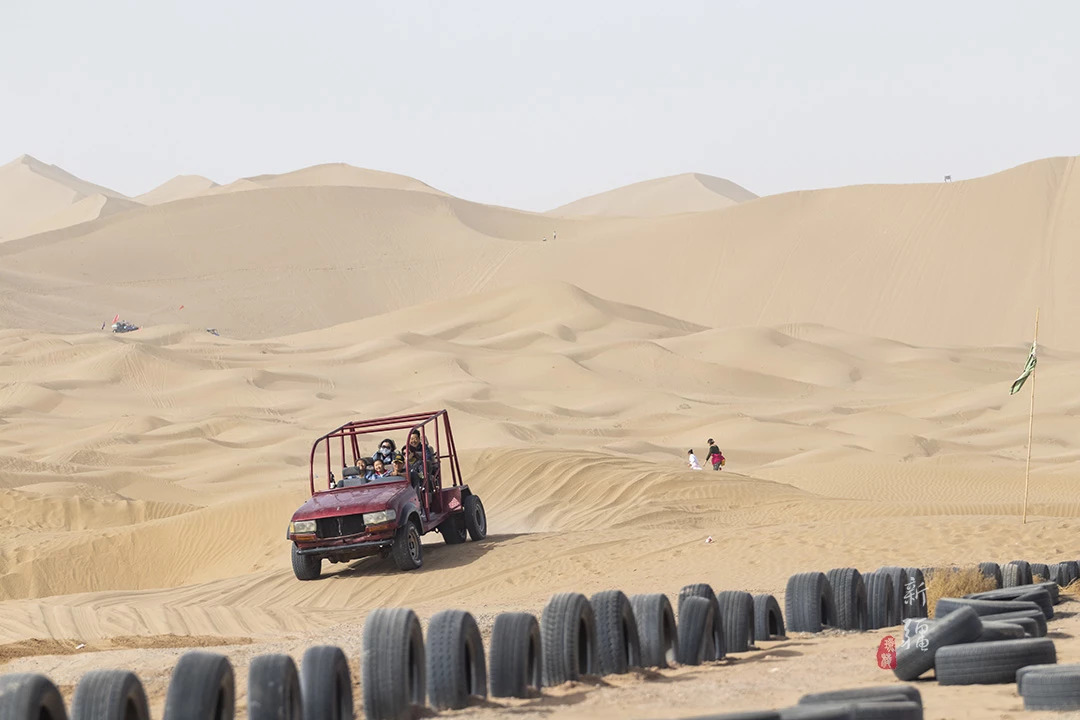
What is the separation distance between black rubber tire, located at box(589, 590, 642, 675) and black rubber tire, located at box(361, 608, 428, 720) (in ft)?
5.90

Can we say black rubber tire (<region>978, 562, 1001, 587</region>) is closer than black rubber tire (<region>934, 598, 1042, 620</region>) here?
No

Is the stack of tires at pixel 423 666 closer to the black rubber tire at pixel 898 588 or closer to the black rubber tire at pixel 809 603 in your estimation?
the black rubber tire at pixel 809 603

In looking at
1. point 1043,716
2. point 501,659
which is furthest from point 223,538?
point 1043,716

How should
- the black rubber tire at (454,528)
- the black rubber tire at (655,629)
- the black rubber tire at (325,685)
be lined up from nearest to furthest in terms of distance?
the black rubber tire at (325,685)
the black rubber tire at (655,629)
the black rubber tire at (454,528)

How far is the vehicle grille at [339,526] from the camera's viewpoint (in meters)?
16.4

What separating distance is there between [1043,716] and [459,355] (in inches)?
1829

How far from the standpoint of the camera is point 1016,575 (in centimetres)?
1397

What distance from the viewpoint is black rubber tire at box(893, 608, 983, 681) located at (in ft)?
29.3

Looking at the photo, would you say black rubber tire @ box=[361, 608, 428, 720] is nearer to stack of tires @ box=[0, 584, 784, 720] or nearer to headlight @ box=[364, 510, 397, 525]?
stack of tires @ box=[0, 584, 784, 720]

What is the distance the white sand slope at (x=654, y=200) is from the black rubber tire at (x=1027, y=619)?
163m

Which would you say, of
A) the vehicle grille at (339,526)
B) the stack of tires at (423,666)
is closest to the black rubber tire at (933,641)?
the stack of tires at (423,666)

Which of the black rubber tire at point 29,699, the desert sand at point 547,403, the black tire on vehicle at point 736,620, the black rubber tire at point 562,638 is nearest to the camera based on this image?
the black rubber tire at point 29,699

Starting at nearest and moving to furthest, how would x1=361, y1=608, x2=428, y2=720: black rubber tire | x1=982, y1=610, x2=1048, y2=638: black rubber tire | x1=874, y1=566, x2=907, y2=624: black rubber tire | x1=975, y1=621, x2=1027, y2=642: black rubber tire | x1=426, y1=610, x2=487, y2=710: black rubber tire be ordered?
1. x1=361, y1=608, x2=428, y2=720: black rubber tire
2. x1=426, y1=610, x2=487, y2=710: black rubber tire
3. x1=975, y1=621, x2=1027, y2=642: black rubber tire
4. x1=982, y1=610, x2=1048, y2=638: black rubber tire
5. x1=874, y1=566, x2=907, y2=624: black rubber tire

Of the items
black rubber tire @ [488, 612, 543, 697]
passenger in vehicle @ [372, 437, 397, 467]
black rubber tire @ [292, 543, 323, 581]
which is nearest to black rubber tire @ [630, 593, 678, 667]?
black rubber tire @ [488, 612, 543, 697]
